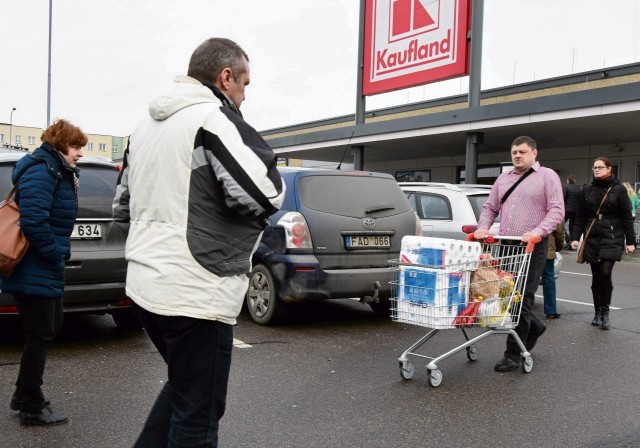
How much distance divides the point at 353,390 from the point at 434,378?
60 centimetres

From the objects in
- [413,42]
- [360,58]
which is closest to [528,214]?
[413,42]

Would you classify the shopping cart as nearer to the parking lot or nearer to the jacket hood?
the parking lot

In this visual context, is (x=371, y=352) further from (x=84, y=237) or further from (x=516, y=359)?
(x=84, y=237)

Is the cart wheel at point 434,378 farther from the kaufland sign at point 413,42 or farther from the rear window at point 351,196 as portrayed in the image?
the kaufland sign at point 413,42

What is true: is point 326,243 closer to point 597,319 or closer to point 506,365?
point 506,365

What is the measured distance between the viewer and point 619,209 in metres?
7.43

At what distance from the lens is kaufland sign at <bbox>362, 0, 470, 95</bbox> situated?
20844 millimetres

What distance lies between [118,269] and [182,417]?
133 inches

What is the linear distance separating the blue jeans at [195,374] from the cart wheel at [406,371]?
2.81 metres

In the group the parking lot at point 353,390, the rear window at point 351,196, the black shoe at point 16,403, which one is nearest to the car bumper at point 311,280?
the parking lot at point 353,390

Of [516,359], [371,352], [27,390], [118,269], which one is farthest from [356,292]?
[27,390]

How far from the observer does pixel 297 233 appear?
648 cm

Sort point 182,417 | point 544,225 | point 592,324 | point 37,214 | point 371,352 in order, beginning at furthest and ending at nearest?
A: point 592,324 < point 371,352 < point 544,225 < point 37,214 < point 182,417

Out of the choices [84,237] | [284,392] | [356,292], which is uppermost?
[84,237]
